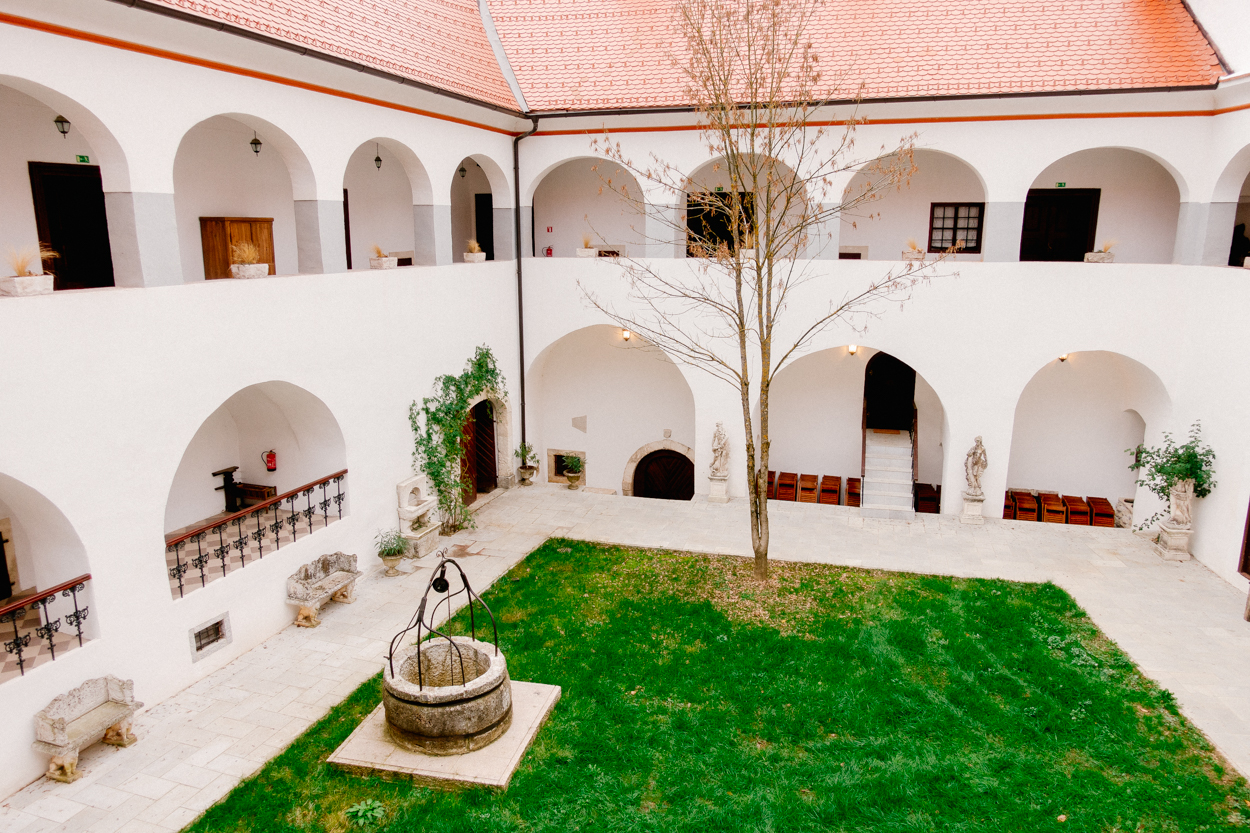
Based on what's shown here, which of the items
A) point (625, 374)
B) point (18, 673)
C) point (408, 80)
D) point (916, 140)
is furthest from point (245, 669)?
point (916, 140)

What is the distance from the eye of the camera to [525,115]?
14.0 m

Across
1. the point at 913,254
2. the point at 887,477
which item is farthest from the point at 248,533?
the point at 913,254

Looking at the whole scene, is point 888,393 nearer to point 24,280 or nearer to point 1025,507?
point 1025,507

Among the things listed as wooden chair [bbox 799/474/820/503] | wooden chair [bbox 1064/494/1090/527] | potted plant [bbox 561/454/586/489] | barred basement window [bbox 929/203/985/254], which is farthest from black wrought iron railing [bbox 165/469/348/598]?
wooden chair [bbox 1064/494/1090/527]

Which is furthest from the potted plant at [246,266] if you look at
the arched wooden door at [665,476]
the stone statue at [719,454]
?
the arched wooden door at [665,476]

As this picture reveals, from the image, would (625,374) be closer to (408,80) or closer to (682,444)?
(682,444)

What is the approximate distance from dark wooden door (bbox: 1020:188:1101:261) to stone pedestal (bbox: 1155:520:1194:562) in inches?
208

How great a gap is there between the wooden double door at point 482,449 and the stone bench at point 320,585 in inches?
179

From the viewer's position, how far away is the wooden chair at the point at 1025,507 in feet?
49.0

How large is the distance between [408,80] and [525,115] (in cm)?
350

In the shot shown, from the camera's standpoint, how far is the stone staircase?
1403 cm

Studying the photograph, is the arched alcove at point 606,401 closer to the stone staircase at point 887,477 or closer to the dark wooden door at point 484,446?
the dark wooden door at point 484,446

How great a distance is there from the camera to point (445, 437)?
13062 millimetres

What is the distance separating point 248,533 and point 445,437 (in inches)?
Result: 136
